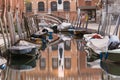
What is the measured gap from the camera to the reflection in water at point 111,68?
3.12m

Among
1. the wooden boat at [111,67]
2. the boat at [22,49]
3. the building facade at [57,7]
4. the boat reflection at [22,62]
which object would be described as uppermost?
the boat at [22,49]

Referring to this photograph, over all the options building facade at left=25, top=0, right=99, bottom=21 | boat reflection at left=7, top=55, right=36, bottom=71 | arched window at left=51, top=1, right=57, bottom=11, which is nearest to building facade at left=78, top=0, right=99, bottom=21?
building facade at left=25, top=0, right=99, bottom=21

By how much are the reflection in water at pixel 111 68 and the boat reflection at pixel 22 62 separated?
2.49 ft

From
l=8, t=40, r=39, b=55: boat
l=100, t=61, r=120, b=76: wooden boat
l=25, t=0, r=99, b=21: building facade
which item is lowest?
l=25, t=0, r=99, b=21: building facade

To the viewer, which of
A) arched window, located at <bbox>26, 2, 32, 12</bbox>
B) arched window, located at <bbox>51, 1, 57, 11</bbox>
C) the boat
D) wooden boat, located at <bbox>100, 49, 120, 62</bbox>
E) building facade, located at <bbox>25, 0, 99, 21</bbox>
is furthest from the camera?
arched window, located at <bbox>51, 1, 57, 11</bbox>

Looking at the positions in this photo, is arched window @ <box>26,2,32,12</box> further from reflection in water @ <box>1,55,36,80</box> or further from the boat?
reflection in water @ <box>1,55,36,80</box>

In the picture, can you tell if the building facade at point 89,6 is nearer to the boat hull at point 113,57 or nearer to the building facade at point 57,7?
the building facade at point 57,7

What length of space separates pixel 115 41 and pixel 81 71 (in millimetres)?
746

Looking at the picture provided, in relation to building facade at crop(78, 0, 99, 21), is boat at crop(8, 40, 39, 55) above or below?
above

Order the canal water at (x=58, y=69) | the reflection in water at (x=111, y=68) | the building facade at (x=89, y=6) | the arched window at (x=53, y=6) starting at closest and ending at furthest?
the canal water at (x=58, y=69), the reflection in water at (x=111, y=68), the building facade at (x=89, y=6), the arched window at (x=53, y=6)

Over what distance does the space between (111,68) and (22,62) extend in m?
1.17

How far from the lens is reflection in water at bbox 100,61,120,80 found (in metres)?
3.12

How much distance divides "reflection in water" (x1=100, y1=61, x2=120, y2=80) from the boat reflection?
76 centimetres

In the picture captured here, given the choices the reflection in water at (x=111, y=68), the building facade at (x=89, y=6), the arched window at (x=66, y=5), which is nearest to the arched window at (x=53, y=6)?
the arched window at (x=66, y=5)
